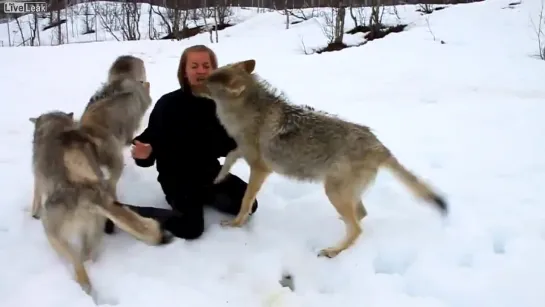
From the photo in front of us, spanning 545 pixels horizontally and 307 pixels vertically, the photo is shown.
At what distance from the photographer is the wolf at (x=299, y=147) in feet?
10.8

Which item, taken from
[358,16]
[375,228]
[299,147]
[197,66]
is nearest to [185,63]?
[197,66]

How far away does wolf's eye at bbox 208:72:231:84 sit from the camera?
11.6ft

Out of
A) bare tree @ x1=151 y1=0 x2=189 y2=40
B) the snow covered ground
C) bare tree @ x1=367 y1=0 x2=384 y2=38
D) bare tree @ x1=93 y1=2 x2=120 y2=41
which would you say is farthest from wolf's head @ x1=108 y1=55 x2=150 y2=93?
bare tree @ x1=93 y1=2 x2=120 y2=41

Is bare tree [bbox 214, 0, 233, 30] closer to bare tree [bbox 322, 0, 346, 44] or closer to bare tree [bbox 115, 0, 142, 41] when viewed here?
bare tree [bbox 115, 0, 142, 41]

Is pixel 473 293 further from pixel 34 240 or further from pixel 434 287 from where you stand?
pixel 34 240

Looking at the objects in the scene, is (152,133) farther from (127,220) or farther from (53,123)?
(127,220)

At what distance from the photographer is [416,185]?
3318mm

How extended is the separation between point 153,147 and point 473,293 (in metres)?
2.59

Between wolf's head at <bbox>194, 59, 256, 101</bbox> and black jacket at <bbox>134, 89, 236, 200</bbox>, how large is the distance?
0.25 metres

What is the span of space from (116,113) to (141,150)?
34.9 inches

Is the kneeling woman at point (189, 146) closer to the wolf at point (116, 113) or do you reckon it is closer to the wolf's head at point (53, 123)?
the wolf at point (116, 113)

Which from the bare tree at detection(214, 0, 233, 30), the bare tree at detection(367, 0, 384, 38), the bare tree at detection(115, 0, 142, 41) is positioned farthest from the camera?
the bare tree at detection(115, 0, 142, 41)

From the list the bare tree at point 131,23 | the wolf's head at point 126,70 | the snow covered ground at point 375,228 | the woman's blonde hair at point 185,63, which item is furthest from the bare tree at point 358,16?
the woman's blonde hair at point 185,63

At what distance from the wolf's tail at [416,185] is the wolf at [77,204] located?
67.1 inches
